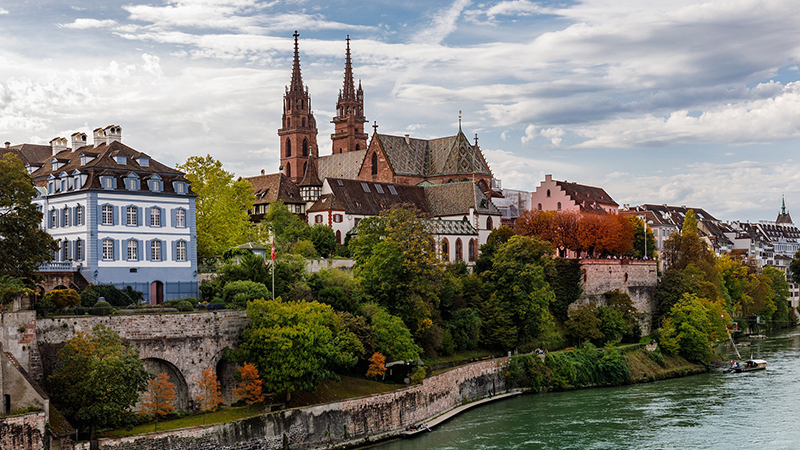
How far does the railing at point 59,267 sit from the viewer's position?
2062 inches

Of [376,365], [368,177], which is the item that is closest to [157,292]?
[376,365]

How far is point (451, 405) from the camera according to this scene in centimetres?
5766

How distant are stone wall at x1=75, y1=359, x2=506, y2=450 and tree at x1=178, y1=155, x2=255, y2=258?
20495mm

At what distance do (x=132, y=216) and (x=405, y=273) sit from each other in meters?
18.0

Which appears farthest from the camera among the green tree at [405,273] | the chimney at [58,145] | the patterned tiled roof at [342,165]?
the patterned tiled roof at [342,165]

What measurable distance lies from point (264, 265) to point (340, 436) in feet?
46.9

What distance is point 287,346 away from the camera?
4525cm

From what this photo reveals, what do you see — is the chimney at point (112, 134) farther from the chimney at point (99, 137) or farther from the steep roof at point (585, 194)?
the steep roof at point (585, 194)

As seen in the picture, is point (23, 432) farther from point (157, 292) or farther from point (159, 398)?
point (157, 292)

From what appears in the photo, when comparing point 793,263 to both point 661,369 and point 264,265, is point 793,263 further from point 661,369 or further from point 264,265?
point 264,265

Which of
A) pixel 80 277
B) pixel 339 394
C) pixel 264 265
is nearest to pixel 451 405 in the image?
pixel 339 394

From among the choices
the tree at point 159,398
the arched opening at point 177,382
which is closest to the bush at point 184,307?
the arched opening at point 177,382

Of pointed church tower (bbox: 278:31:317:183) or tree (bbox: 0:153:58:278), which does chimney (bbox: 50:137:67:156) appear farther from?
pointed church tower (bbox: 278:31:317:183)

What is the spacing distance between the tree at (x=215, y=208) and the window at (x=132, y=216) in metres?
11.0
